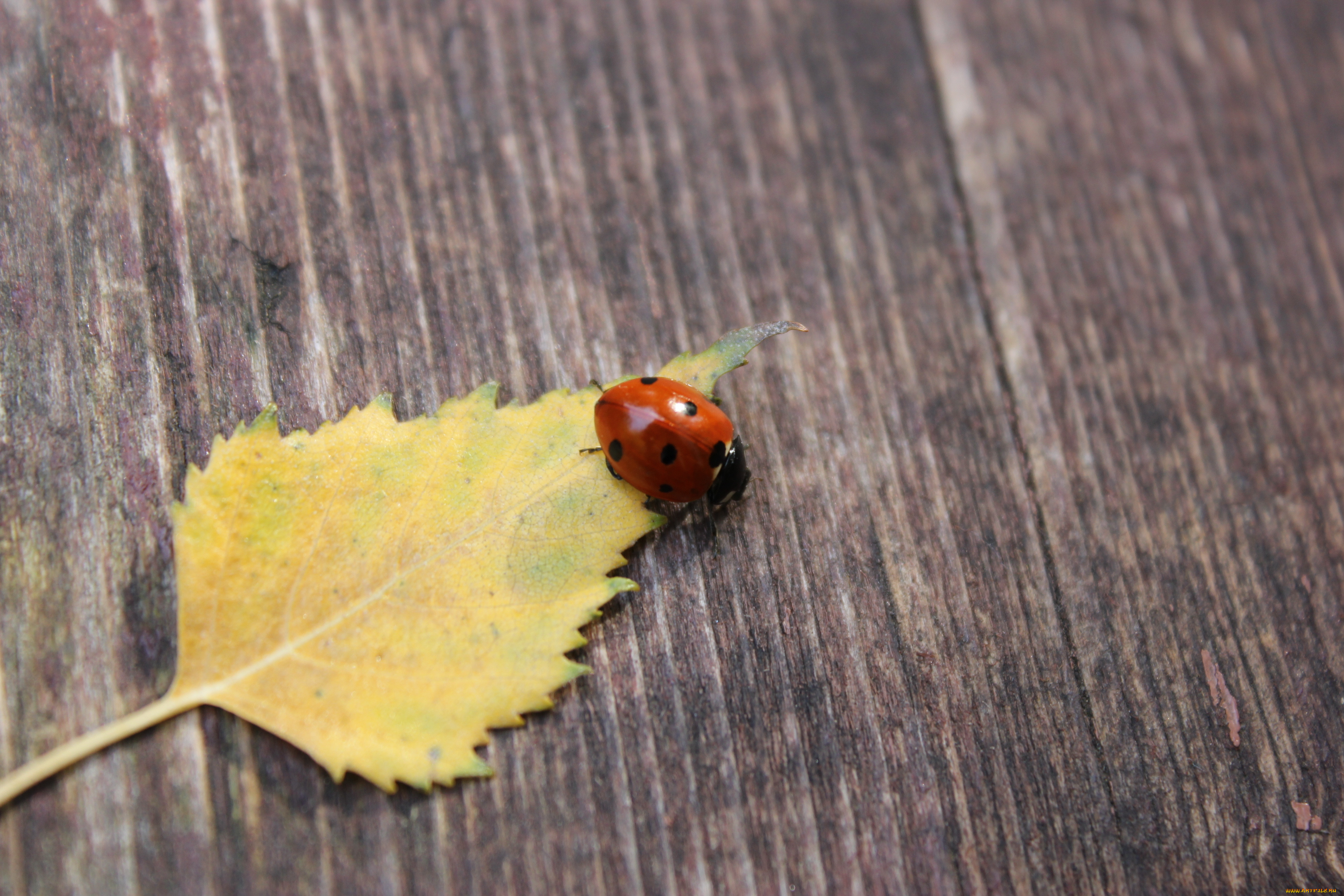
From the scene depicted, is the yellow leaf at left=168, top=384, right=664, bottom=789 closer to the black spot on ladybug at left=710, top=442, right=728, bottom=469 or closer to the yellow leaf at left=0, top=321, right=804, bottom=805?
the yellow leaf at left=0, top=321, right=804, bottom=805

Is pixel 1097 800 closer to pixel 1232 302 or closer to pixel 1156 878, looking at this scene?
pixel 1156 878

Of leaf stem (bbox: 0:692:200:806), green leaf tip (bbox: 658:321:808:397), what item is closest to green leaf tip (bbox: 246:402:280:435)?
leaf stem (bbox: 0:692:200:806)

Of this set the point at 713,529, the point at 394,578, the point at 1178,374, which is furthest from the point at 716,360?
the point at 1178,374

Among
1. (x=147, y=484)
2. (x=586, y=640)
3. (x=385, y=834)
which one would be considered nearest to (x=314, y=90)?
(x=147, y=484)

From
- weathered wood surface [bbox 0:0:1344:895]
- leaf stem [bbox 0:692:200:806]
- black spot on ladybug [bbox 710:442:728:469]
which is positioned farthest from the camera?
black spot on ladybug [bbox 710:442:728:469]

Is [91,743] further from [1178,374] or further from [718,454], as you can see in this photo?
[1178,374]

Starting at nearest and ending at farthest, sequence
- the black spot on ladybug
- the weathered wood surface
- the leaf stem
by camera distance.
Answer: the leaf stem
the weathered wood surface
the black spot on ladybug
